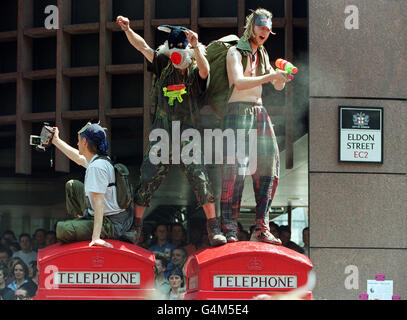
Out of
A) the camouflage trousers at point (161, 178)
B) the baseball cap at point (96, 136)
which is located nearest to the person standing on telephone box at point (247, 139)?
the camouflage trousers at point (161, 178)

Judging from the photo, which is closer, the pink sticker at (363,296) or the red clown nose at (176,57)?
the red clown nose at (176,57)

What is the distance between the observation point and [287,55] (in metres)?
8.00

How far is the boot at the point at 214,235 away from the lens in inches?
210

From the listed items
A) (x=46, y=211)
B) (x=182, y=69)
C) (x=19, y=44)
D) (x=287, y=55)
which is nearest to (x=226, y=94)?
(x=182, y=69)

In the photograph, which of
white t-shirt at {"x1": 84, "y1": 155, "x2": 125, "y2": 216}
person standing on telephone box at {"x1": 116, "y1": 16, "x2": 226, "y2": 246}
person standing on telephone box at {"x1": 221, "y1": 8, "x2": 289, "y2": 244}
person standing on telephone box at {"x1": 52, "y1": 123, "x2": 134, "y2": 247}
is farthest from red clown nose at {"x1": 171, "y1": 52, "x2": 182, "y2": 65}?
white t-shirt at {"x1": 84, "y1": 155, "x2": 125, "y2": 216}

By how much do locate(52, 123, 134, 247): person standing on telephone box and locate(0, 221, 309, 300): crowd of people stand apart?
1.36 meters

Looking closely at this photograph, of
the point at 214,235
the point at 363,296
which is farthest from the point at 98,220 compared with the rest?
the point at 363,296

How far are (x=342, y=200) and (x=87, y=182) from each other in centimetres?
346

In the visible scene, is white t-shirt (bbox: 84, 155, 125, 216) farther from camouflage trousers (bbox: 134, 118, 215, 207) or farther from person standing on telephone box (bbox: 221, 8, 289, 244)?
person standing on telephone box (bbox: 221, 8, 289, 244)

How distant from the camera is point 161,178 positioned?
560cm

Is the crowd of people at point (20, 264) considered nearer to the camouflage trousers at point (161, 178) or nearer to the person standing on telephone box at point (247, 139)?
the camouflage trousers at point (161, 178)

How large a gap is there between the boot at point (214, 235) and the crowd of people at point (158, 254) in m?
1.30

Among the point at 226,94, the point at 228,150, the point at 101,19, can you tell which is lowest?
the point at 228,150

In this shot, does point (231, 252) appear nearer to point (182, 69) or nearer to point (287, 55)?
point (182, 69)
